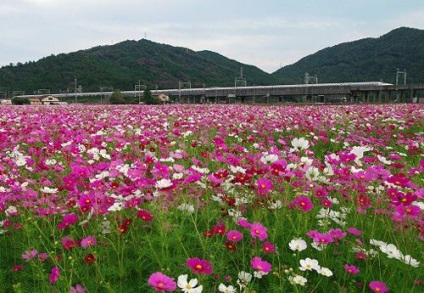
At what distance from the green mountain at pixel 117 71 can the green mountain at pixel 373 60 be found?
994 inches

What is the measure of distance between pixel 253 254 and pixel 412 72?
137m

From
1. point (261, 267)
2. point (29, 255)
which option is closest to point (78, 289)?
point (29, 255)

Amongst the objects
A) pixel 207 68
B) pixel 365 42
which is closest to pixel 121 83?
pixel 207 68

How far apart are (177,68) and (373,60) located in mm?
80261

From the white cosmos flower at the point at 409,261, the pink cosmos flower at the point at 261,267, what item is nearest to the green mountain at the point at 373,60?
the white cosmos flower at the point at 409,261

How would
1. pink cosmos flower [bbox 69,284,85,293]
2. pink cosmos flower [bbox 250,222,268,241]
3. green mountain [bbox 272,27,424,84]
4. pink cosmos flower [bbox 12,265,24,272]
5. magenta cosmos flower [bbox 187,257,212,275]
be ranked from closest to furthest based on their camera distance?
magenta cosmos flower [bbox 187,257,212,275] < pink cosmos flower [bbox 69,284,85,293] < pink cosmos flower [bbox 250,222,268,241] < pink cosmos flower [bbox 12,265,24,272] < green mountain [bbox 272,27,424,84]

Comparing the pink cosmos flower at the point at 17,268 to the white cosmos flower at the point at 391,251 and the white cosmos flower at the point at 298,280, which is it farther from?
the white cosmos flower at the point at 391,251

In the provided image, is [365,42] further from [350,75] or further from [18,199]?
[18,199]

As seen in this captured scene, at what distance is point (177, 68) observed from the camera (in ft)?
583

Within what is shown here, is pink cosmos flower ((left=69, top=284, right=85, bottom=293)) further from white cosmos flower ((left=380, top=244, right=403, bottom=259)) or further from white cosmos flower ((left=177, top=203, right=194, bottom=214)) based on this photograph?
white cosmos flower ((left=380, top=244, right=403, bottom=259))

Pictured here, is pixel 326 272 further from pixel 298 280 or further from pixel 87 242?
pixel 87 242

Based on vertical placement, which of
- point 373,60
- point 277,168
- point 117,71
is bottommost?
point 277,168

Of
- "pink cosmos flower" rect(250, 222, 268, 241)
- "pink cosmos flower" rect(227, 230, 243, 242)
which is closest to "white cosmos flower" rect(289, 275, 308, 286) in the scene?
"pink cosmos flower" rect(250, 222, 268, 241)

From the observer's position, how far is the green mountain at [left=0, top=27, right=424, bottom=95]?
413 ft
